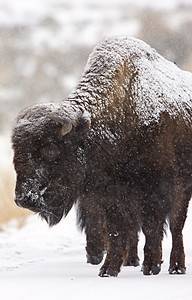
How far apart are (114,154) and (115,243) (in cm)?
82

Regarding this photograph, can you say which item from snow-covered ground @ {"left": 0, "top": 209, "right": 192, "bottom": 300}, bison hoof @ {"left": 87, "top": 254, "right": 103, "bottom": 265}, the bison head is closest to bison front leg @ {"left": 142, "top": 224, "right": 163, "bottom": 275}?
snow-covered ground @ {"left": 0, "top": 209, "right": 192, "bottom": 300}

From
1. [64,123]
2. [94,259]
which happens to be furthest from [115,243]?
[94,259]

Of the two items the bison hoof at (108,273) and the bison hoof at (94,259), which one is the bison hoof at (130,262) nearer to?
the bison hoof at (94,259)

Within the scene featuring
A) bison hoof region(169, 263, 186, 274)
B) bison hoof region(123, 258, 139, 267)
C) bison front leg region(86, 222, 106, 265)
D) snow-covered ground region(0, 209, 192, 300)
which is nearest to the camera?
snow-covered ground region(0, 209, 192, 300)

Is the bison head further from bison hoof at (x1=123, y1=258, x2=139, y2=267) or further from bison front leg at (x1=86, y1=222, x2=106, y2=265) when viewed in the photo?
bison hoof at (x1=123, y1=258, x2=139, y2=267)

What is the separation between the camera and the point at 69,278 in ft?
15.8

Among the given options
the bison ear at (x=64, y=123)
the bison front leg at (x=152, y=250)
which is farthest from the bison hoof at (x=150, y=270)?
the bison ear at (x=64, y=123)

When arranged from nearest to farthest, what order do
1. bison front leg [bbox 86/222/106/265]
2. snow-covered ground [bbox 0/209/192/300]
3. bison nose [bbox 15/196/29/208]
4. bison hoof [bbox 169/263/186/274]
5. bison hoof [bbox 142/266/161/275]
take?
1. snow-covered ground [bbox 0/209/192/300]
2. bison nose [bbox 15/196/29/208]
3. bison hoof [bbox 142/266/161/275]
4. bison hoof [bbox 169/263/186/274]
5. bison front leg [bbox 86/222/106/265]

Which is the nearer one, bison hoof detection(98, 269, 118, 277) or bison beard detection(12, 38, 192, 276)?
bison beard detection(12, 38, 192, 276)

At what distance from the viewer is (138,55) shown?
5906 millimetres

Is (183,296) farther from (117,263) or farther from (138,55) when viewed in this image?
(138,55)

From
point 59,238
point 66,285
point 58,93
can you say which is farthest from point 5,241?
point 58,93

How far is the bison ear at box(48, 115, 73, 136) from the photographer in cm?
492

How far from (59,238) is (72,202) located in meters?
5.37
